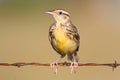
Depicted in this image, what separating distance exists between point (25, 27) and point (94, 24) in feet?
4.55

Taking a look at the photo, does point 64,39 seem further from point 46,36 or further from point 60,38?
point 46,36

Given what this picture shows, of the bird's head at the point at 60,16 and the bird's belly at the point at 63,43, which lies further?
the bird's head at the point at 60,16

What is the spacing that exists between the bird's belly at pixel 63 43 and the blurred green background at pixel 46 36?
2.54 m

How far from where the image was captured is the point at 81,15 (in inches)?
658

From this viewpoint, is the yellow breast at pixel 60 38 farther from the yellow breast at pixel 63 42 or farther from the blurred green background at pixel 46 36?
the blurred green background at pixel 46 36

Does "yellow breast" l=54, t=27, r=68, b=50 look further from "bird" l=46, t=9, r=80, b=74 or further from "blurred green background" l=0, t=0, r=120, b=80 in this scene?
"blurred green background" l=0, t=0, r=120, b=80

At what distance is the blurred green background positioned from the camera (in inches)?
440

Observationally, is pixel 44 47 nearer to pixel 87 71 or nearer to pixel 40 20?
pixel 87 71

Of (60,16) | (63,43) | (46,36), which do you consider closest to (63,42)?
(63,43)

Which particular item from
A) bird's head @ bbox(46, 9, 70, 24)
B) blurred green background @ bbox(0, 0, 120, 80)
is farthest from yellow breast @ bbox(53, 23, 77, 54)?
blurred green background @ bbox(0, 0, 120, 80)

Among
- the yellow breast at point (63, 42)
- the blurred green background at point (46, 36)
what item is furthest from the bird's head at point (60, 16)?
the blurred green background at point (46, 36)

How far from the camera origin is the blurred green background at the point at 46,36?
11172 mm

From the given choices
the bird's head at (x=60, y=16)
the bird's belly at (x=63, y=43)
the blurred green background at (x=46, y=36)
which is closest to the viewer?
the bird's belly at (x=63, y=43)

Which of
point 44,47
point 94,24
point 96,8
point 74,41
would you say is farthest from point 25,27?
point 74,41
